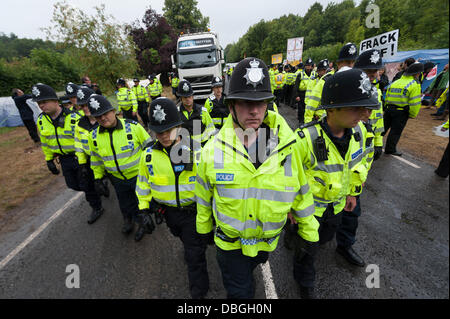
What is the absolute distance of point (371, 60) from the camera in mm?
2938

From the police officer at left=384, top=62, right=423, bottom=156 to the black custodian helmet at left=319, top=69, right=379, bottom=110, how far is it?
3098mm

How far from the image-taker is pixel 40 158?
24.1 feet

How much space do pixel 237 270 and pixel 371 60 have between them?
11.1 ft

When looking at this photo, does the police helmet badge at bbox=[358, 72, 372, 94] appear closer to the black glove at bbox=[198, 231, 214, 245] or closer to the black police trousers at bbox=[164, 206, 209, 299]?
the black glove at bbox=[198, 231, 214, 245]

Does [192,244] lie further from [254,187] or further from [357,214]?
[357,214]

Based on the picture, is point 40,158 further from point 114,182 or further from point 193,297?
point 193,297

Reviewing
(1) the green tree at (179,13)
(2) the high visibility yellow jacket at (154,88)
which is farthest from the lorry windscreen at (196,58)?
(1) the green tree at (179,13)

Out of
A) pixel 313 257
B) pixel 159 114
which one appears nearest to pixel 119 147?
pixel 159 114

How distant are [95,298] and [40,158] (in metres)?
7.25

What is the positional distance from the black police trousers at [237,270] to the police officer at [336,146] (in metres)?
0.45

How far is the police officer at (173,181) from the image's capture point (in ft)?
6.99

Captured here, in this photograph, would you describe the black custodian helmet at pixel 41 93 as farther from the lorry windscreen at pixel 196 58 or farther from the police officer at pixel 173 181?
the lorry windscreen at pixel 196 58

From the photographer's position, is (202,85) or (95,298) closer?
→ (95,298)

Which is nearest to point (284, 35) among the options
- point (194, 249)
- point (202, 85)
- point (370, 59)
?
point (202, 85)
